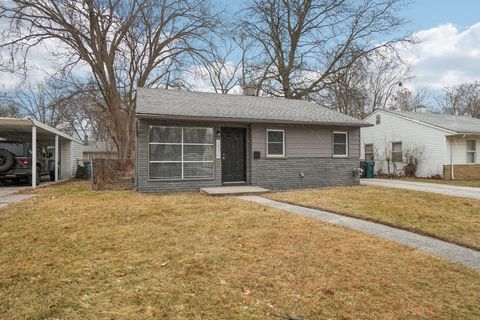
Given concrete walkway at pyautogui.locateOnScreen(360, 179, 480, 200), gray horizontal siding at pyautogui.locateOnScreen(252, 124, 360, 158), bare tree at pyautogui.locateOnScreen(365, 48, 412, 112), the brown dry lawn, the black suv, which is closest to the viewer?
the brown dry lawn

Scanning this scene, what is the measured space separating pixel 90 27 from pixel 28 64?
3.96m

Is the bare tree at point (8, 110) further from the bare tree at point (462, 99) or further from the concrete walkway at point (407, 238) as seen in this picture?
the bare tree at point (462, 99)

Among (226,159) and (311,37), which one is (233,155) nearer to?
(226,159)

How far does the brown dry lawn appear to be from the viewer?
8.93 feet

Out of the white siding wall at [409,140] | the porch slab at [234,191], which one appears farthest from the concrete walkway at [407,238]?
the white siding wall at [409,140]

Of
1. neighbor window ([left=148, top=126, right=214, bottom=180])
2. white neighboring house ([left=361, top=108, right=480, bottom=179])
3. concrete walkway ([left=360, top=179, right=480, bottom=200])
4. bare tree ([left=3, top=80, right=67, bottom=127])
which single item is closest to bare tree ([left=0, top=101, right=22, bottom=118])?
bare tree ([left=3, top=80, right=67, bottom=127])

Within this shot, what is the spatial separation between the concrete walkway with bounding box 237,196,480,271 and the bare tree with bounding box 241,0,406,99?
16.5 m

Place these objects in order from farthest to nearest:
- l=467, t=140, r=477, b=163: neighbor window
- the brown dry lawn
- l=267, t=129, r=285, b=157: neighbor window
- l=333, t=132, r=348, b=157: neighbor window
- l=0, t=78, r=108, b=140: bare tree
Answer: l=0, t=78, r=108, b=140: bare tree
l=467, t=140, r=477, b=163: neighbor window
l=333, t=132, r=348, b=157: neighbor window
l=267, t=129, r=285, b=157: neighbor window
the brown dry lawn

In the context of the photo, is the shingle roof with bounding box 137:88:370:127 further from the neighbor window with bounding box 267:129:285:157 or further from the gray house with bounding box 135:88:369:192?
the neighbor window with bounding box 267:129:285:157

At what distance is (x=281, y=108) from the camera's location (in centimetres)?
1338

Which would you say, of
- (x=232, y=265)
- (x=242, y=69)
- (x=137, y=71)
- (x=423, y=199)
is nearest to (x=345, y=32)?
(x=242, y=69)

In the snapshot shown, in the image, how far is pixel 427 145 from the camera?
17.5 meters

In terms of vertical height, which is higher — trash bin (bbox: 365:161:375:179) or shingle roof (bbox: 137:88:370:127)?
shingle roof (bbox: 137:88:370:127)

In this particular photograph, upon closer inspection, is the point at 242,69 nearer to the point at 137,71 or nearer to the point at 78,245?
the point at 137,71
